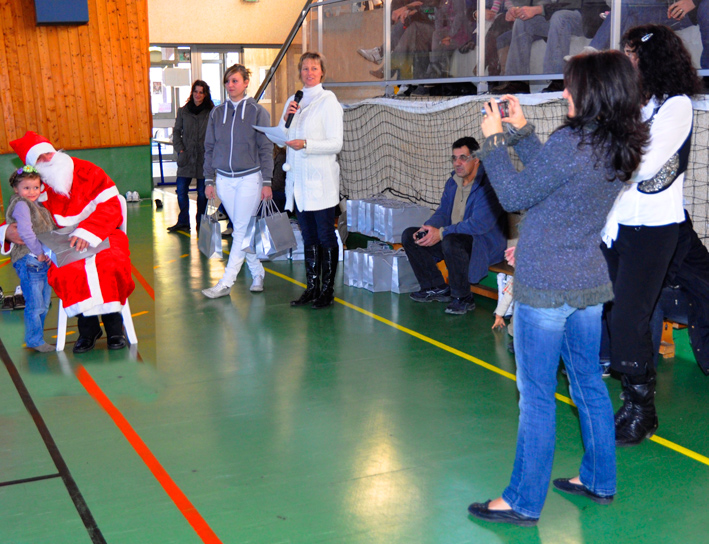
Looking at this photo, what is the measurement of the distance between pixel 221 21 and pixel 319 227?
1178cm

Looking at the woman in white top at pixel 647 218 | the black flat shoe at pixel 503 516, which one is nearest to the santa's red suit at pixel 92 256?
the black flat shoe at pixel 503 516

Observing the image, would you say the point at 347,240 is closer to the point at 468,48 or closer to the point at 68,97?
the point at 468,48

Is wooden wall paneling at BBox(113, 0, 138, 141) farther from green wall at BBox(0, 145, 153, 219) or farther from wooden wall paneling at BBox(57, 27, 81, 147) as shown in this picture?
wooden wall paneling at BBox(57, 27, 81, 147)

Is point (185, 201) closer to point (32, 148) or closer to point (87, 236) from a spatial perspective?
point (32, 148)

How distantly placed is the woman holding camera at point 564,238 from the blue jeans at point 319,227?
11.3ft

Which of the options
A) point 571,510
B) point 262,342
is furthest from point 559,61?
point 571,510

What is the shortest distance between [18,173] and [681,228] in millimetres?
4084

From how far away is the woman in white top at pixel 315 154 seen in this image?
5.89 meters

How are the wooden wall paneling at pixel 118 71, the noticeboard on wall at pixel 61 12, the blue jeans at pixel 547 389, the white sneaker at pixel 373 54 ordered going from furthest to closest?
1. the wooden wall paneling at pixel 118 71
2. the noticeboard on wall at pixel 61 12
3. the white sneaker at pixel 373 54
4. the blue jeans at pixel 547 389

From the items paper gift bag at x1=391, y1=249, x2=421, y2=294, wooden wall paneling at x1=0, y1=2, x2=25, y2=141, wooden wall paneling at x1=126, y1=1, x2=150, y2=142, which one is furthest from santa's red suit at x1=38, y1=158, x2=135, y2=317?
wooden wall paneling at x1=126, y1=1, x2=150, y2=142

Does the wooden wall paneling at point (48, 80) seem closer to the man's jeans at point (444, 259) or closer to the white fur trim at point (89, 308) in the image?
the man's jeans at point (444, 259)

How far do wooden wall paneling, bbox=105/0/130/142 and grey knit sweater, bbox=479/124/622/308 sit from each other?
1145 cm

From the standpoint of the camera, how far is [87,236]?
16.2 ft

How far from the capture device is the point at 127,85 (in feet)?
42.5
